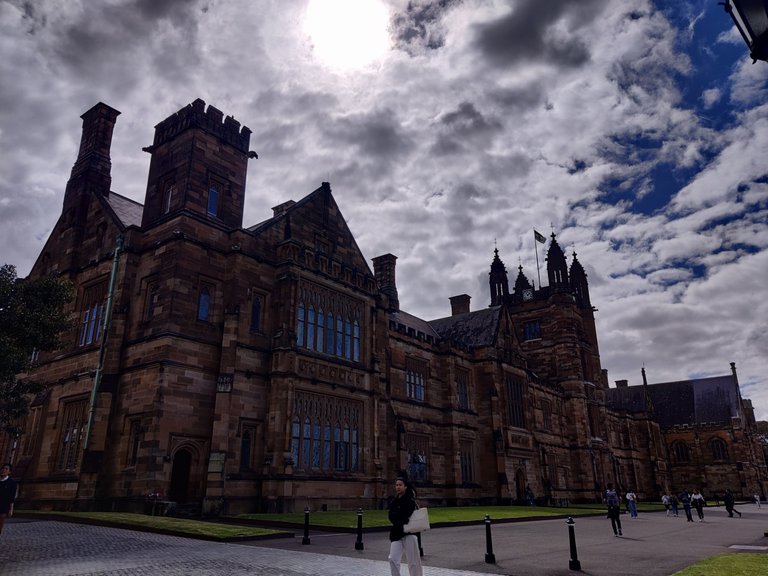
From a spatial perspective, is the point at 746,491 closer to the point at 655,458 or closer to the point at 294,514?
the point at 655,458

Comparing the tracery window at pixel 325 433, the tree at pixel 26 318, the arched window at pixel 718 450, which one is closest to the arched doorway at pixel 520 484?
the tracery window at pixel 325 433

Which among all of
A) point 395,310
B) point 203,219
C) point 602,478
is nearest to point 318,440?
point 203,219

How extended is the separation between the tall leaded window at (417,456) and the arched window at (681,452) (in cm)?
6054

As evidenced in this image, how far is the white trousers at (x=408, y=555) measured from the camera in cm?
838

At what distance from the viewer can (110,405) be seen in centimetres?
2339

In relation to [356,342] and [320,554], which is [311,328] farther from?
[320,554]

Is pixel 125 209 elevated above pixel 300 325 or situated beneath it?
elevated above

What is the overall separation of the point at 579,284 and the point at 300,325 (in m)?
50.1

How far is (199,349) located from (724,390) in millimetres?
81979

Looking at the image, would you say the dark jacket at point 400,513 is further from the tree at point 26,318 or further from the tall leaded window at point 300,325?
the tall leaded window at point 300,325

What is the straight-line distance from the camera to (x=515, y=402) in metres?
45.2

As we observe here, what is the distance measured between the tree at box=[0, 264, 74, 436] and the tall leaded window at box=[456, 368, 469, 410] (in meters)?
26.4

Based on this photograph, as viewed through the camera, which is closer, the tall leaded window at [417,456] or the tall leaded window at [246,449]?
the tall leaded window at [246,449]

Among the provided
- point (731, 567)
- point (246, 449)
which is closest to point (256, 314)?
point (246, 449)
